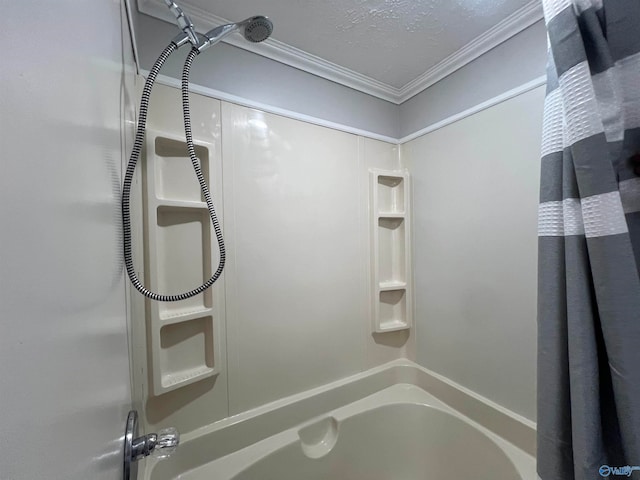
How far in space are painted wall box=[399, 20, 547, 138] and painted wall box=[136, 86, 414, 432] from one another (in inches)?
14.6

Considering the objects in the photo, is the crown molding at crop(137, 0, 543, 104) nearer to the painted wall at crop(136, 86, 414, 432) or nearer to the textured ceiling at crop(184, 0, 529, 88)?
the textured ceiling at crop(184, 0, 529, 88)

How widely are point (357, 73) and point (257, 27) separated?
2.53 feet

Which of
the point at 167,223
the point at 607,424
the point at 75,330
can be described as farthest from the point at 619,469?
the point at 167,223

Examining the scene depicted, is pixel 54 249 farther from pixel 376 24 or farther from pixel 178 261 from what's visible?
pixel 376 24

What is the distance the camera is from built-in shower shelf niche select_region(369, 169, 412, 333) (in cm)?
147

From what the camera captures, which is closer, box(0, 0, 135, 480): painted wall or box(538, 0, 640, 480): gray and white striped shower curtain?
box(0, 0, 135, 480): painted wall

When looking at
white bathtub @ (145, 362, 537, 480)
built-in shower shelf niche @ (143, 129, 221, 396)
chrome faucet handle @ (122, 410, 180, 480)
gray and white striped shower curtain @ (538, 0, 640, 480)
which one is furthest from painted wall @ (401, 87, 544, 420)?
chrome faucet handle @ (122, 410, 180, 480)

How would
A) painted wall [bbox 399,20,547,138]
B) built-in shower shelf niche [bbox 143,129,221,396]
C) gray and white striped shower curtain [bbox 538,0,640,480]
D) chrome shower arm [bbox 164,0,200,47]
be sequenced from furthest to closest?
painted wall [bbox 399,20,547,138]
built-in shower shelf niche [bbox 143,129,221,396]
chrome shower arm [bbox 164,0,200,47]
gray and white striped shower curtain [bbox 538,0,640,480]

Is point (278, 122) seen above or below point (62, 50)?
above

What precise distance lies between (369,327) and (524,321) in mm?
735

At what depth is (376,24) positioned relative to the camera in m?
1.08

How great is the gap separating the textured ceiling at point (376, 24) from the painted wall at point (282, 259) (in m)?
0.36

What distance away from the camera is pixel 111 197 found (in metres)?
0.48

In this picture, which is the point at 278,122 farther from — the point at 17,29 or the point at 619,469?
the point at 619,469
